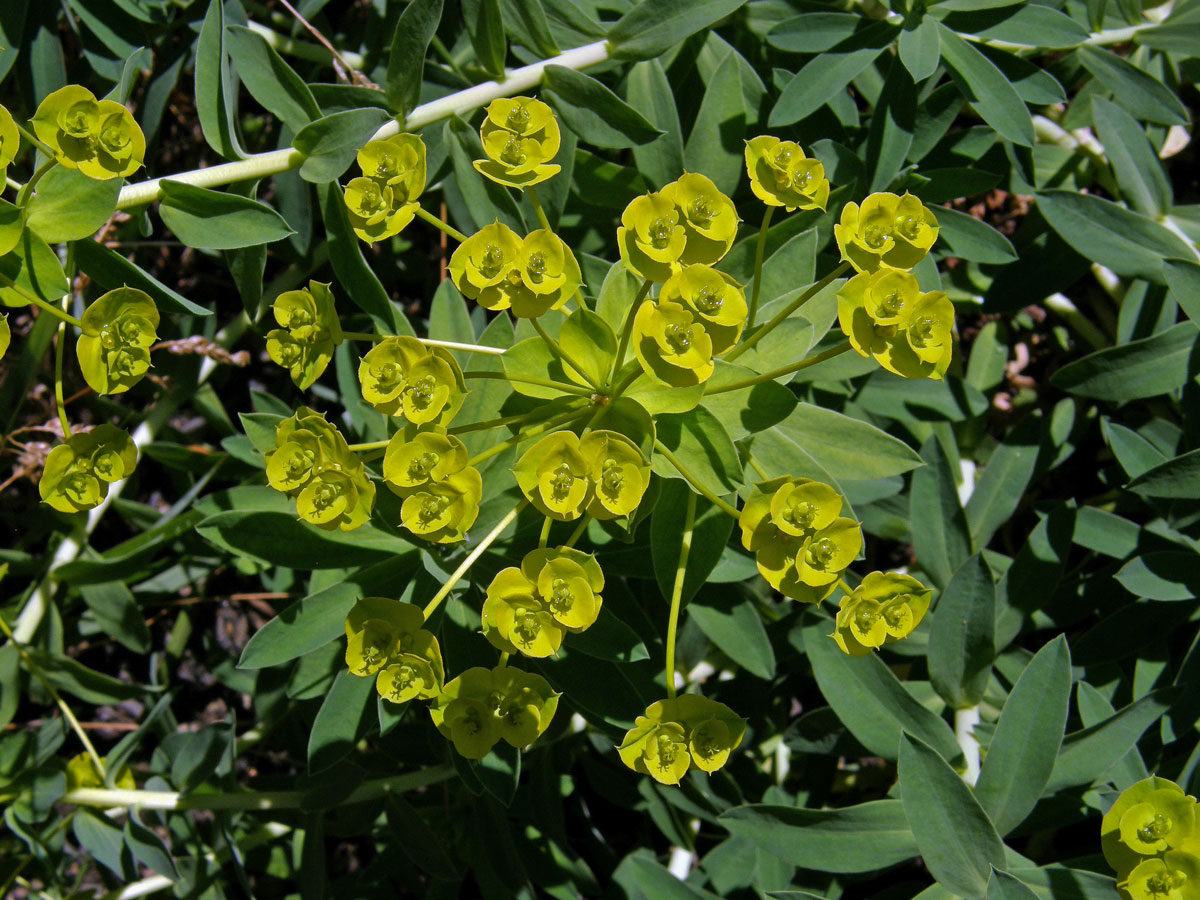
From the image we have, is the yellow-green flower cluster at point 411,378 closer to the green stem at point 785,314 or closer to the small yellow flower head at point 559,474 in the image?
the small yellow flower head at point 559,474

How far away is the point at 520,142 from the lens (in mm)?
1528

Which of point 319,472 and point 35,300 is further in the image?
point 35,300

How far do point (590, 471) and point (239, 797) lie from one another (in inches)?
60.6

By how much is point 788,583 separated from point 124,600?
1.91 metres

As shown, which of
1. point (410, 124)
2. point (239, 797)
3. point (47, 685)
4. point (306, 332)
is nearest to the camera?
point (306, 332)

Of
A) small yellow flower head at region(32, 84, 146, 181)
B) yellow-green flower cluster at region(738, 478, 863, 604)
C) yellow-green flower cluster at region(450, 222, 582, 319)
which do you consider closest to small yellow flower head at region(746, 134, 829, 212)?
yellow-green flower cluster at region(450, 222, 582, 319)

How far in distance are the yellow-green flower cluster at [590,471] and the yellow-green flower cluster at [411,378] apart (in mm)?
156

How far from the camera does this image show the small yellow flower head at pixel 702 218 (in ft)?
4.66

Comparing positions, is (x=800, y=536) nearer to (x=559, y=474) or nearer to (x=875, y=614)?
(x=875, y=614)

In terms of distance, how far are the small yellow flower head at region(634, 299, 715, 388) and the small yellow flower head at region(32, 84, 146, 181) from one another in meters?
0.91

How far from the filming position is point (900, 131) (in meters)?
2.11

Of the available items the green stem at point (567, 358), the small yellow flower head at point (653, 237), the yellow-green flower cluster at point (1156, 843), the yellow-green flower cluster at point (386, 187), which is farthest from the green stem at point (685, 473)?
the yellow-green flower cluster at point (1156, 843)

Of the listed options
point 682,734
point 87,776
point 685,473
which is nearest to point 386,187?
point 685,473

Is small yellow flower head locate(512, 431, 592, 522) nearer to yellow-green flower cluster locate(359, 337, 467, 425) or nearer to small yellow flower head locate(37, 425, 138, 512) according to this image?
yellow-green flower cluster locate(359, 337, 467, 425)
